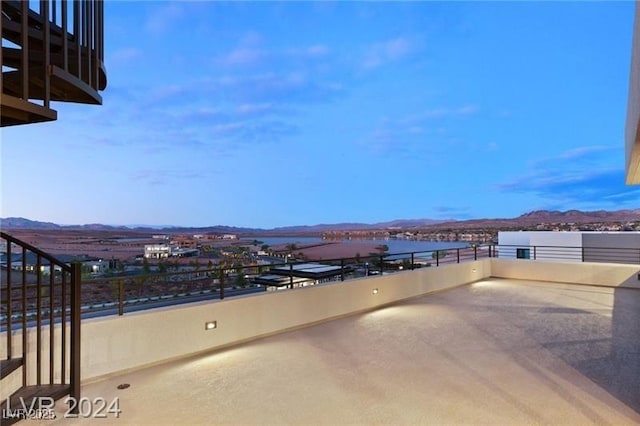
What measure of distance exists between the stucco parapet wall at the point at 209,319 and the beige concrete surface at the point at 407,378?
0.53 ft

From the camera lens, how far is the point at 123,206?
27.5ft

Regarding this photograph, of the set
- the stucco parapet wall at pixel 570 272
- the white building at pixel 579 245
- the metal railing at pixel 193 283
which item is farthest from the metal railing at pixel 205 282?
the white building at pixel 579 245

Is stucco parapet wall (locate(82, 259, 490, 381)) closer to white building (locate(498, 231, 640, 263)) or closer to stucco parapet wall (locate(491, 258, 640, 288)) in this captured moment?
stucco parapet wall (locate(491, 258, 640, 288))

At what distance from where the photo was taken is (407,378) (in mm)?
2908

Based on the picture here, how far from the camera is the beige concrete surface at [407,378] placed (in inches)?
91.4

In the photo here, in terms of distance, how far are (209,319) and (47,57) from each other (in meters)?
2.82

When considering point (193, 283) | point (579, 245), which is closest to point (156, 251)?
point (193, 283)

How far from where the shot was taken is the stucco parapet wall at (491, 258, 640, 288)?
737 cm

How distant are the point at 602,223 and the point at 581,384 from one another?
1316cm

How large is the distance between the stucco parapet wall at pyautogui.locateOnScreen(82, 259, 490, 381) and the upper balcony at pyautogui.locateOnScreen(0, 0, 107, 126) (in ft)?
6.45

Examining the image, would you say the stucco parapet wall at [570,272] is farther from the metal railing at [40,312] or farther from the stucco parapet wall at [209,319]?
the metal railing at [40,312]

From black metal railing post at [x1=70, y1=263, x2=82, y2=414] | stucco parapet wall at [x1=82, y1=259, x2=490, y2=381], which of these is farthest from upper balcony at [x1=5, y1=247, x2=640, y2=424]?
black metal railing post at [x1=70, y1=263, x2=82, y2=414]

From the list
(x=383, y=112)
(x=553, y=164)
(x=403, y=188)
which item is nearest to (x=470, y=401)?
(x=383, y=112)

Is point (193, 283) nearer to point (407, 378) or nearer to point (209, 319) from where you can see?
point (209, 319)
